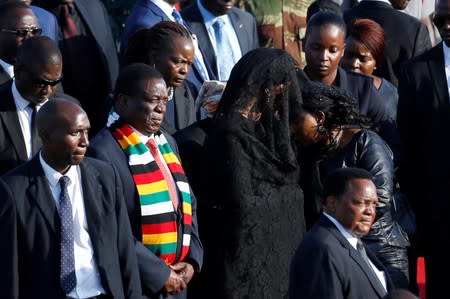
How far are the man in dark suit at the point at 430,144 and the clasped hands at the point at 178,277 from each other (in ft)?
7.63

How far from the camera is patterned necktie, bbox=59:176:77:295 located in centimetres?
721

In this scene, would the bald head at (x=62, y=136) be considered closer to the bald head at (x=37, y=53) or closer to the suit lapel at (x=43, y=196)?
the suit lapel at (x=43, y=196)

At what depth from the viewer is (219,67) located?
10375 mm

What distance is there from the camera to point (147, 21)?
990cm

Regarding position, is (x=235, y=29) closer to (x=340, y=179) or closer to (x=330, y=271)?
(x=340, y=179)

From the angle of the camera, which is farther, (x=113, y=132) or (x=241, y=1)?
(x=241, y=1)

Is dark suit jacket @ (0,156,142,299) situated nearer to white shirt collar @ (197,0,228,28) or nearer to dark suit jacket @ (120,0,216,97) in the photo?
dark suit jacket @ (120,0,216,97)

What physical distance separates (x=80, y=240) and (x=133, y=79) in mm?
1223

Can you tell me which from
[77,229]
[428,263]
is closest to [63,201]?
[77,229]

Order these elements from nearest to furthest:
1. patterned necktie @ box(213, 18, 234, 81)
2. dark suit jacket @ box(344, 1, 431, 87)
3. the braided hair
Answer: the braided hair
patterned necktie @ box(213, 18, 234, 81)
dark suit jacket @ box(344, 1, 431, 87)

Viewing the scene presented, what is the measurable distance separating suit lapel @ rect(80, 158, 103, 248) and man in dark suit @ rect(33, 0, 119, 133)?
6.89ft

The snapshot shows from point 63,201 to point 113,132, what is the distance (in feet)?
2.86

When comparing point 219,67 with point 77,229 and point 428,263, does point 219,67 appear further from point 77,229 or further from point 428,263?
point 77,229

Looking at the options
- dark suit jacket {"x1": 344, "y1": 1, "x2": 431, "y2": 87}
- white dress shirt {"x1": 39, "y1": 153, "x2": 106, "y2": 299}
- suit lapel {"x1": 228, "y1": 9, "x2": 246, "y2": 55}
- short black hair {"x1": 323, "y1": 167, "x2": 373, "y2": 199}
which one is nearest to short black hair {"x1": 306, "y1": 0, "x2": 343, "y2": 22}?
dark suit jacket {"x1": 344, "y1": 1, "x2": 431, "y2": 87}
